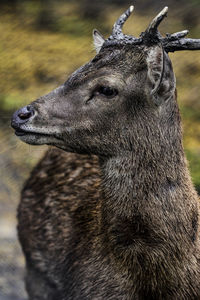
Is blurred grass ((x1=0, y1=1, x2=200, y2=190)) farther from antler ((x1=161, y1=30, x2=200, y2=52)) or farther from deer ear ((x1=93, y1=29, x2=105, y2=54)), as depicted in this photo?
antler ((x1=161, y1=30, x2=200, y2=52))

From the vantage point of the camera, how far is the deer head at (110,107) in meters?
3.96

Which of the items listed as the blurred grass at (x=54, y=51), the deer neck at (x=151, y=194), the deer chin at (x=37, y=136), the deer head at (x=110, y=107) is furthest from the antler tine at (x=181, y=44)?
the blurred grass at (x=54, y=51)

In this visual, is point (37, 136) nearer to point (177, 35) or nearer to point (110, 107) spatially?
point (110, 107)

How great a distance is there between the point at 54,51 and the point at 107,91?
5479 mm

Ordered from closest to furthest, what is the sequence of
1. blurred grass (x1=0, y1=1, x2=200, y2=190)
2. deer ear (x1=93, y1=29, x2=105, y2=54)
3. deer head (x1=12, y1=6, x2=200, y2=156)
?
deer head (x1=12, y1=6, x2=200, y2=156)
deer ear (x1=93, y1=29, x2=105, y2=54)
blurred grass (x1=0, y1=1, x2=200, y2=190)

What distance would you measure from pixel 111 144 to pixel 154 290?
3.50ft

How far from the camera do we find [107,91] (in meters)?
3.97

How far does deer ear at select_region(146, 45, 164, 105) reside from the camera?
3.83 metres

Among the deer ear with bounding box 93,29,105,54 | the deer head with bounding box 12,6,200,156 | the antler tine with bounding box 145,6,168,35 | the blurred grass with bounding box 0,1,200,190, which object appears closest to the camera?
the antler tine with bounding box 145,6,168,35

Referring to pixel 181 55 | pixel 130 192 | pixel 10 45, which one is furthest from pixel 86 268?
pixel 10 45

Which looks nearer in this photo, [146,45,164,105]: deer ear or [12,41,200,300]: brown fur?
[146,45,164,105]: deer ear

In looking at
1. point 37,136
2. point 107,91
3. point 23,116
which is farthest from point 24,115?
point 107,91

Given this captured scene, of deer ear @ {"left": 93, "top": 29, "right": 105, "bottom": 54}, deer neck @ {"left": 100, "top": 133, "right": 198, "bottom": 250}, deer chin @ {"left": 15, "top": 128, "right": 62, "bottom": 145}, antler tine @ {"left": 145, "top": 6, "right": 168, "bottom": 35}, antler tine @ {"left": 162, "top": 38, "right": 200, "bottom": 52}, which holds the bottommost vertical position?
deer neck @ {"left": 100, "top": 133, "right": 198, "bottom": 250}

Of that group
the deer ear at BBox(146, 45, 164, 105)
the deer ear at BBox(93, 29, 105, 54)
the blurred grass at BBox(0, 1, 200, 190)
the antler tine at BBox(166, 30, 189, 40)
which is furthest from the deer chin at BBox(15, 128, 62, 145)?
the blurred grass at BBox(0, 1, 200, 190)
